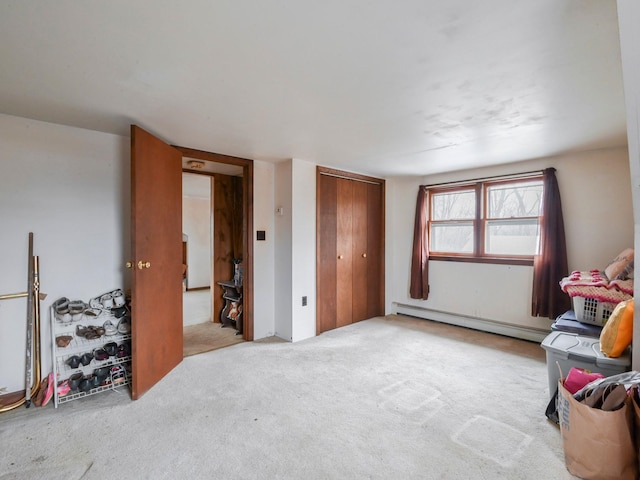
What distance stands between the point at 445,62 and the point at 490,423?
87.7 inches

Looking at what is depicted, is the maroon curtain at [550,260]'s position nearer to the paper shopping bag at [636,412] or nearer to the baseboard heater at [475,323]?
the baseboard heater at [475,323]

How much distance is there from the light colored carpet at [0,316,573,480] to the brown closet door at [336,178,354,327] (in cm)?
117

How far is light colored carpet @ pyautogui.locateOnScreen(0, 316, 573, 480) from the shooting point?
1638mm

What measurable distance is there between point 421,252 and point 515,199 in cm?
136

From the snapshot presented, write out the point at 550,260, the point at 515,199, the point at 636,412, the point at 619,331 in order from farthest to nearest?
the point at 515,199, the point at 550,260, the point at 619,331, the point at 636,412

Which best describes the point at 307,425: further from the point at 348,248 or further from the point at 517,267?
the point at 517,267

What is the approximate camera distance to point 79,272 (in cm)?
254

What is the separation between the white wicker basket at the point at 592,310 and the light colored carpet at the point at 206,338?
3.35 meters

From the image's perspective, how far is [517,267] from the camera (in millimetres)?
3703

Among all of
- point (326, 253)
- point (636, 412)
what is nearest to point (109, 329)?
point (326, 253)

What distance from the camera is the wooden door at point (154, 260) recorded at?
7.64 feet

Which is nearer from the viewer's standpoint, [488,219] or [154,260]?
[154,260]

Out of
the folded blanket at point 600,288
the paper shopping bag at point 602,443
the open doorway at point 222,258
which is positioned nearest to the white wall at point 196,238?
the open doorway at point 222,258

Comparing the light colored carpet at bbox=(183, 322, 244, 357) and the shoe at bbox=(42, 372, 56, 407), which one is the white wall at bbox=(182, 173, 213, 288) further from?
the shoe at bbox=(42, 372, 56, 407)
